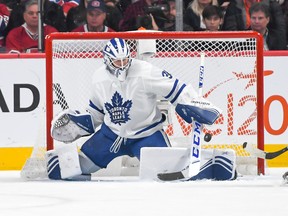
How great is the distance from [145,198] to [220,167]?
5.60ft

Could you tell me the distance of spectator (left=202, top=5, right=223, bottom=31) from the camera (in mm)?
9195

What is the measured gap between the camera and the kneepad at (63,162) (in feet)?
25.3

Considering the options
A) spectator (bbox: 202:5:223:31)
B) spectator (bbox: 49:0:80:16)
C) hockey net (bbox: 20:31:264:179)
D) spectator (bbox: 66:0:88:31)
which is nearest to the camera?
hockey net (bbox: 20:31:264:179)

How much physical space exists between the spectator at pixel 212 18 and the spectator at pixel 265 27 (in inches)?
10.7

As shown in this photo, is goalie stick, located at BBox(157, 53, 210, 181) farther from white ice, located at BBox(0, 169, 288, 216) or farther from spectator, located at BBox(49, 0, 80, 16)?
spectator, located at BBox(49, 0, 80, 16)

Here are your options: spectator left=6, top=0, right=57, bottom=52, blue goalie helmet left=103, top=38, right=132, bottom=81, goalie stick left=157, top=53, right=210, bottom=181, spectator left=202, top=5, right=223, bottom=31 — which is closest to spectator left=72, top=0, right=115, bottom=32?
spectator left=6, top=0, right=57, bottom=52

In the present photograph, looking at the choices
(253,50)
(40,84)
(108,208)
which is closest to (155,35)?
(253,50)

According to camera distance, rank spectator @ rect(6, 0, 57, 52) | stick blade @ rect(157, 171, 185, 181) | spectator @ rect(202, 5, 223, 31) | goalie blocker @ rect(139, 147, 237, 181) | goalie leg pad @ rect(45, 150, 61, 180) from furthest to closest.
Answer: spectator @ rect(6, 0, 57, 52) → spectator @ rect(202, 5, 223, 31) → goalie leg pad @ rect(45, 150, 61, 180) → goalie blocker @ rect(139, 147, 237, 181) → stick blade @ rect(157, 171, 185, 181)

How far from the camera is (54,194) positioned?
626 centimetres

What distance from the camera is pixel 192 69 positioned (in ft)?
27.8

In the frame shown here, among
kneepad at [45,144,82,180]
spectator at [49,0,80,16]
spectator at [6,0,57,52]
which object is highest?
spectator at [49,0,80,16]

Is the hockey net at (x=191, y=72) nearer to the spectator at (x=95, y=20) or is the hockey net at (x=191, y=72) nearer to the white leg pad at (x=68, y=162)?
the white leg pad at (x=68, y=162)

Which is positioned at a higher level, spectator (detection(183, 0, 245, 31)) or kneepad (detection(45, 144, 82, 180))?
spectator (detection(183, 0, 245, 31))

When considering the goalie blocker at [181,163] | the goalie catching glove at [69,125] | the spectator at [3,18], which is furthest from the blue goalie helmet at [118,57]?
the spectator at [3,18]
